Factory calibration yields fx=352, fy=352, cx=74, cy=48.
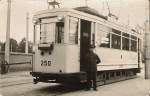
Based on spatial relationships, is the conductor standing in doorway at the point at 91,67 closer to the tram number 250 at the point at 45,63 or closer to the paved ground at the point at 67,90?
the paved ground at the point at 67,90

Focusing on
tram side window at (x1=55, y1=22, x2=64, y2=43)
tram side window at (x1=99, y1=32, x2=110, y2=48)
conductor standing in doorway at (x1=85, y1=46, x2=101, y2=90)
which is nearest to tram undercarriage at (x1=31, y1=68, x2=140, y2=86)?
conductor standing in doorway at (x1=85, y1=46, x2=101, y2=90)

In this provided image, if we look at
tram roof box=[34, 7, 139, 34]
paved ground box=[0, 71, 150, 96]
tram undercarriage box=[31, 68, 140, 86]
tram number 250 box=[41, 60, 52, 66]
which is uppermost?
tram roof box=[34, 7, 139, 34]

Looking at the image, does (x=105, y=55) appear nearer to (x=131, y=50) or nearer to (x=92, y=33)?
(x=92, y=33)

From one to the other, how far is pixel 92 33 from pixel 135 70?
909cm

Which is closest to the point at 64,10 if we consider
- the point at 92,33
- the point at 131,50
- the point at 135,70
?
the point at 92,33

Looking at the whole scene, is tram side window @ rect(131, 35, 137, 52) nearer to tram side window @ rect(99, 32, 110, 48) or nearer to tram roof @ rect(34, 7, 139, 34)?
tram roof @ rect(34, 7, 139, 34)

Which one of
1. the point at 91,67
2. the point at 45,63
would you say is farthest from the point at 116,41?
the point at 45,63

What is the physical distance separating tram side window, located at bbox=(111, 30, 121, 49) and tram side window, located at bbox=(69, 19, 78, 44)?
386 cm

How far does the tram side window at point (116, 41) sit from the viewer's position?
1791 cm

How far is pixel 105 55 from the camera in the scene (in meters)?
16.7

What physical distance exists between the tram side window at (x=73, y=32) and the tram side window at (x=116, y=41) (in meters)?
3.86

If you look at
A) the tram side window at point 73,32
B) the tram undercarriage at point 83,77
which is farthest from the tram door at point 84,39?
the tram undercarriage at point 83,77

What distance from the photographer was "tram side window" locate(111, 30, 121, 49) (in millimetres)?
17906

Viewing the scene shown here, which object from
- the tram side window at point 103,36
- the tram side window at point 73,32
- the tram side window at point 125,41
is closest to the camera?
the tram side window at point 73,32
